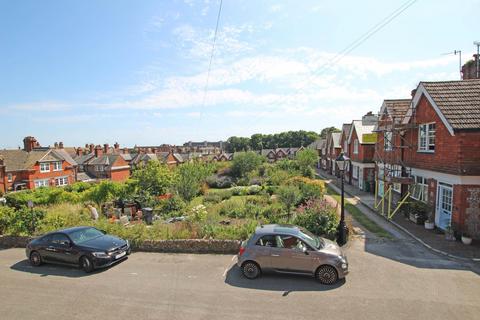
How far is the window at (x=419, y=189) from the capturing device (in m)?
16.0

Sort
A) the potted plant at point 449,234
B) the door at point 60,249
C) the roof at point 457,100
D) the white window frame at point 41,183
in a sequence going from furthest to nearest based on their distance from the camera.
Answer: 1. the white window frame at point 41,183
2. the roof at point 457,100
3. the potted plant at point 449,234
4. the door at point 60,249

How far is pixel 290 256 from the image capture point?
8719 mm

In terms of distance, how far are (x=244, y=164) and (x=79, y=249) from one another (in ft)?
91.8

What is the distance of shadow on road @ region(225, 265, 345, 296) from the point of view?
8.31m

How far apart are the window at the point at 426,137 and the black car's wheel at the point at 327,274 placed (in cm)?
1017

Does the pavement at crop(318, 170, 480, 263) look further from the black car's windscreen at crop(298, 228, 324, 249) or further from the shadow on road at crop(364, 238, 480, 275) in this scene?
the black car's windscreen at crop(298, 228, 324, 249)

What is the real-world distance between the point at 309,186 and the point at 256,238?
12.3m

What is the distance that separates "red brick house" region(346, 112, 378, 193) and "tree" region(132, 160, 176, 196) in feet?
55.9

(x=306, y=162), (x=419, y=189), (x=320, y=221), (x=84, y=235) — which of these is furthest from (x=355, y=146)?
(x=84, y=235)

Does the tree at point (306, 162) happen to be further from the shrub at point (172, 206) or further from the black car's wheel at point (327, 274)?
the black car's wheel at point (327, 274)

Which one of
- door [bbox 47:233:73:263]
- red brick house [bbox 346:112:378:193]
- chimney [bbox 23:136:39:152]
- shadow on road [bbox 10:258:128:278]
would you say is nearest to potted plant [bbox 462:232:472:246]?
red brick house [bbox 346:112:378:193]

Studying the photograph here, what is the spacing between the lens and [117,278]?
31.1 feet

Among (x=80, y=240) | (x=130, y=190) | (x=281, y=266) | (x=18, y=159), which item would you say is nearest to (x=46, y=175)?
(x=18, y=159)

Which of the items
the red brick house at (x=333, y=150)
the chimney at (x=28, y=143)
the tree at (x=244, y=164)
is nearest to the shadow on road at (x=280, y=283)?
the tree at (x=244, y=164)
